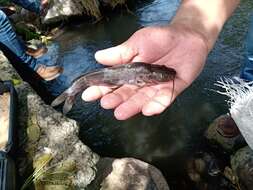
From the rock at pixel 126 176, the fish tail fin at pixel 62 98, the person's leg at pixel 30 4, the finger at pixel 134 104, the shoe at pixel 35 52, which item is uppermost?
the finger at pixel 134 104

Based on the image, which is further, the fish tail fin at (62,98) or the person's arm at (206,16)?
the fish tail fin at (62,98)

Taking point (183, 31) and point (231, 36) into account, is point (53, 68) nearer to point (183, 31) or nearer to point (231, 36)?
point (231, 36)

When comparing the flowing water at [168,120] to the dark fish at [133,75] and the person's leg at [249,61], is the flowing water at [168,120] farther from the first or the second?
the dark fish at [133,75]

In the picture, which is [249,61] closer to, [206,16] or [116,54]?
[206,16]

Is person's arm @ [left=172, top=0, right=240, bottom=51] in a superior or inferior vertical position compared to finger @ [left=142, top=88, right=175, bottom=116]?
superior

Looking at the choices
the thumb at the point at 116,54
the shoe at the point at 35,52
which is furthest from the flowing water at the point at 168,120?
the thumb at the point at 116,54

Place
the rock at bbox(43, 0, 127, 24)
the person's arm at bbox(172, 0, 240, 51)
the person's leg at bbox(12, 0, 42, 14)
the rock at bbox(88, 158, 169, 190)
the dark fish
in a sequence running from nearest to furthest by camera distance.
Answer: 1. the dark fish
2. the person's arm at bbox(172, 0, 240, 51)
3. the rock at bbox(88, 158, 169, 190)
4. the person's leg at bbox(12, 0, 42, 14)
5. the rock at bbox(43, 0, 127, 24)

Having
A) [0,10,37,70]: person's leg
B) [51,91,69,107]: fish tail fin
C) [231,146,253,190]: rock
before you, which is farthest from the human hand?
[0,10,37,70]: person's leg

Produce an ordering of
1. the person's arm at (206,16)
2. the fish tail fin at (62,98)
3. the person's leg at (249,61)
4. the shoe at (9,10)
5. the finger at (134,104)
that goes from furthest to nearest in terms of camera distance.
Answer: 1. the shoe at (9,10)
2. the person's leg at (249,61)
3. the fish tail fin at (62,98)
4. the person's arm at (206,16)
5. the finger at (134,104)

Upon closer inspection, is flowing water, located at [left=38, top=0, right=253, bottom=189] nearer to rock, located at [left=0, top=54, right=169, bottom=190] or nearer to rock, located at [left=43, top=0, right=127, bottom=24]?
rock, located at [left=0, top=54, right=169, bottom=190]
